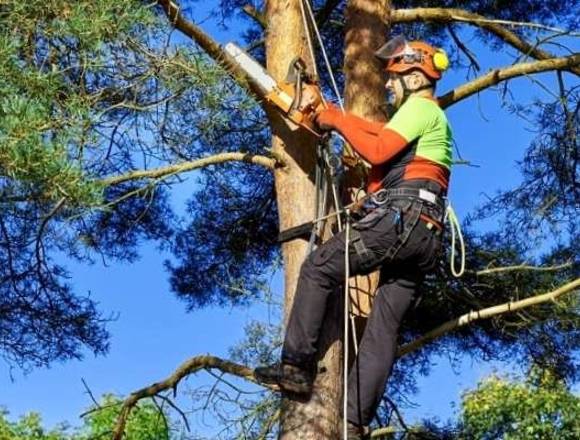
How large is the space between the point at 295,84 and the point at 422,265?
0.86 m

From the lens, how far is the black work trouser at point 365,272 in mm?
3729

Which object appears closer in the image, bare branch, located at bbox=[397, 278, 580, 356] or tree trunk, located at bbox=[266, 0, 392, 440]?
tree trunk, located at bbox=[266, 0, 392, 440]

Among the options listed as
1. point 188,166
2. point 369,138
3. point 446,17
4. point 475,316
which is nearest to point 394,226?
point 369,138

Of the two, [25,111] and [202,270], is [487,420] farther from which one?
[25,111]

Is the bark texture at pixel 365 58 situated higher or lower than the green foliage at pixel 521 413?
lower

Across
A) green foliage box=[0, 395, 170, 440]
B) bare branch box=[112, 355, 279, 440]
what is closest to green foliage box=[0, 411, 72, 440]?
green foliage box=[0, 395, 170, 440]

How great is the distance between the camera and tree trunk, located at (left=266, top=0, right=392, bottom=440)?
3955mm

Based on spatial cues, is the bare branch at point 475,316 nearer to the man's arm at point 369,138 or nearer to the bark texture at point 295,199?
the bark texture at point 295,199

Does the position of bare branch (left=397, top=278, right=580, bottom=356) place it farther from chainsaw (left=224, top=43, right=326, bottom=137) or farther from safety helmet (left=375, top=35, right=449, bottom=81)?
safety helmet (left=375, top=35, right=449, bottom=81)

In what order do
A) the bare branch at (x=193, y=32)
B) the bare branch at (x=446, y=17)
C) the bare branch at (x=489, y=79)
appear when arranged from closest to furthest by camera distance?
the bare branch at (x=193, y=32), the bare branch at (x=489, y=79), the bare branch at (x=446, y=17)

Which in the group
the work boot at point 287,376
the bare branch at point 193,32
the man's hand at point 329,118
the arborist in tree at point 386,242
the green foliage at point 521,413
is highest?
the green foliage at point 521,413

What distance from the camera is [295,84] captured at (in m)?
4.19

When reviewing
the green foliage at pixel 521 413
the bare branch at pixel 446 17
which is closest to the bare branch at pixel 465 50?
the bare branch at pixel 446 17

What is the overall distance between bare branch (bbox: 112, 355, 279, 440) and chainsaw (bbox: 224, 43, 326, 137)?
997 millimetres
